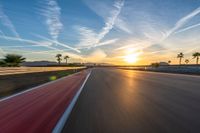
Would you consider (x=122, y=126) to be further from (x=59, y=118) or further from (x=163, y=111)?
(x=163, y=111)

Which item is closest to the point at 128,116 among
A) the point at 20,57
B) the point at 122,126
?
the point at 122,126

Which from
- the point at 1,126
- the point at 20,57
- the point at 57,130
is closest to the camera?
the point at 57,130

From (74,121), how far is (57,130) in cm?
105

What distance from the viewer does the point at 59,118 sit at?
664cm

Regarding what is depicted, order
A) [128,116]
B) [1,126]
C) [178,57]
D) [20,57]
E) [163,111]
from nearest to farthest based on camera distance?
[1,126] → [128,116] → [163,111] → [20,57] → [178,57]

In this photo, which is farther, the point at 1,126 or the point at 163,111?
the point at 163,111

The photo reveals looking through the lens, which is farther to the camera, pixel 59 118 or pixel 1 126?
pixel 59 118

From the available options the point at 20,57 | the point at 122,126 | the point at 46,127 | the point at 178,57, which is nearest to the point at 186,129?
the point at 122,126

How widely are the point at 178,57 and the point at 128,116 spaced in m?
202

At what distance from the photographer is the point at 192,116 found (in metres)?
7.08

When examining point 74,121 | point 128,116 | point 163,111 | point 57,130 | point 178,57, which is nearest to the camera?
point 57,130

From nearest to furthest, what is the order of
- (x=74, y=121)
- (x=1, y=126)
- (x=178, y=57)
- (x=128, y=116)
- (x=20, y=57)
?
(x=1, y=126) < (x=74, y=121) < (x=128, y=116) < (x=20, y=57) < (x=178, y=57)

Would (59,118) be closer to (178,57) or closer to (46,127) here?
(46,127)

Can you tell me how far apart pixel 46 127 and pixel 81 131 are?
867 millimetres
